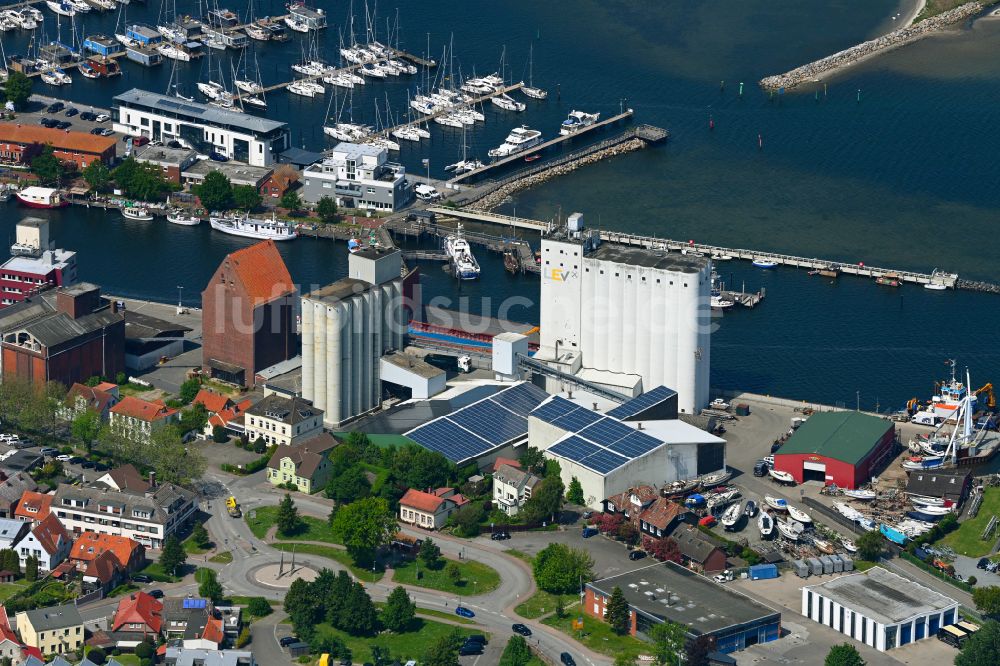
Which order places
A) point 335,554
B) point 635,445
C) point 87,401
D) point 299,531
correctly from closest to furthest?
point 335,554, point 299,531, point 635,445, point 87,401

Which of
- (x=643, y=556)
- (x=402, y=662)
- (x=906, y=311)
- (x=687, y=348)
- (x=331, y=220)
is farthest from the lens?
(x=331, y=220)

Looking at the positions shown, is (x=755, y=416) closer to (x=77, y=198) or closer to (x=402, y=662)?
(x=402, y=662)

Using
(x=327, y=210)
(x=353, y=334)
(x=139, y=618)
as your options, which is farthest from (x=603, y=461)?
(x=327, y=210)

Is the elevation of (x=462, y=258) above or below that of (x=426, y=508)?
above

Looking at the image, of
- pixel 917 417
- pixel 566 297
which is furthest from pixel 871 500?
pixel 566 297

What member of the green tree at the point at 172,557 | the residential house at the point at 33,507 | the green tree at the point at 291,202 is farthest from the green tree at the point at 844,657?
the green tree at the point at 291,202

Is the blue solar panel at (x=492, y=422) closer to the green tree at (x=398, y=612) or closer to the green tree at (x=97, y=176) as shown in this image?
the green tree at (x=398, y=612)

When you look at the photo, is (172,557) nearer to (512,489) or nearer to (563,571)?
(512,489)
